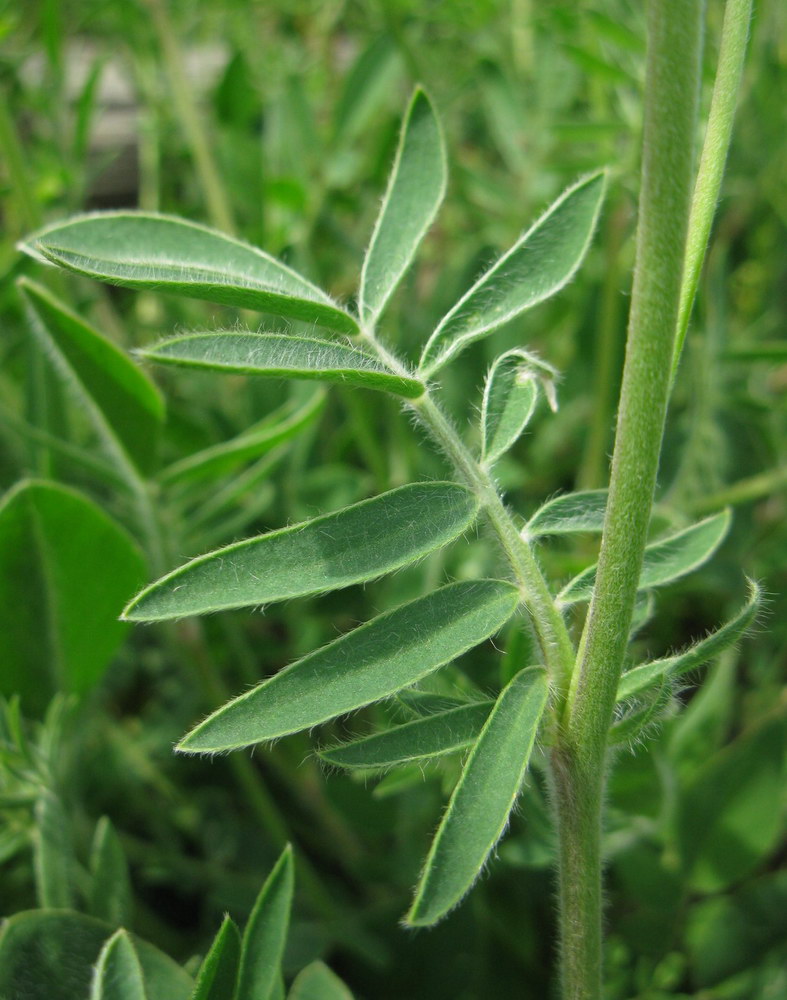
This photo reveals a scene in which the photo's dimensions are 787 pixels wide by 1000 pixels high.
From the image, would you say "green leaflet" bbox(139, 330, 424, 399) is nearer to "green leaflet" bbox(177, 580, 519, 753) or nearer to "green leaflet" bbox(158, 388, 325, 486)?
"green leaflet" bbox(177, 580, 519, 753)

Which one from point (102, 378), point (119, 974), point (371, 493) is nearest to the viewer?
point (119, 974)

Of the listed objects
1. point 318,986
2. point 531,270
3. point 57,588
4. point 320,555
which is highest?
point 531,270

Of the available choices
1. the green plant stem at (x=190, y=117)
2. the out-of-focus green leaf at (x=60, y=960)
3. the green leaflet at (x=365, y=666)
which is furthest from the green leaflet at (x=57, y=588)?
the green plant stem at (x=190, y=117)

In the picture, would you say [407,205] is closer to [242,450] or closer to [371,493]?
[242,450]

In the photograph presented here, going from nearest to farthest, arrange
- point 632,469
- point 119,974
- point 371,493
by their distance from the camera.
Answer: point 632,469 < point 119,974 < point 371,493

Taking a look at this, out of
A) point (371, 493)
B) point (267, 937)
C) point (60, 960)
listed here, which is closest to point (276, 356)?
point (267, 937)

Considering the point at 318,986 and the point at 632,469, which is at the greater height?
the point at 632,469

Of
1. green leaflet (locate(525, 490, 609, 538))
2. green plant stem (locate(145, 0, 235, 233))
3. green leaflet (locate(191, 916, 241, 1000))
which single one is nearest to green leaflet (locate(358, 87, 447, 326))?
green leaflet (locate(525, 490, 609, 538))

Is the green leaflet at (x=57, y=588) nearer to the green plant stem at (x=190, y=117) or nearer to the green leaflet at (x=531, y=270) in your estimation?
the green leaflet at (x=531, y=270)
